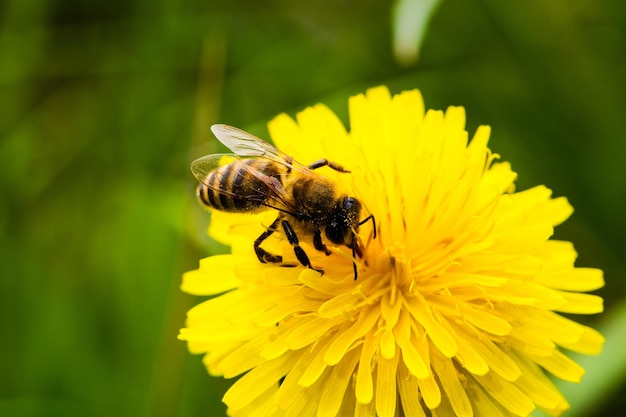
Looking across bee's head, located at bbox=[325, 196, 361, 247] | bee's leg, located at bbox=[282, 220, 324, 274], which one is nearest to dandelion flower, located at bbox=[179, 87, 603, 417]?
bee's leg, located at bbox=[282, 220, 324, 274]

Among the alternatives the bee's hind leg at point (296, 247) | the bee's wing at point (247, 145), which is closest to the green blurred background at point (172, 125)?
the bee's wing at point (247, 145)

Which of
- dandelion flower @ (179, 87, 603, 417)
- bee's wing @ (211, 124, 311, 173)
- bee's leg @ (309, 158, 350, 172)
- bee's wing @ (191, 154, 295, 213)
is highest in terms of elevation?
bee's wing @ (211, 124, 311, 173)

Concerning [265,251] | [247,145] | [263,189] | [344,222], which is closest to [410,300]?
[344,222]

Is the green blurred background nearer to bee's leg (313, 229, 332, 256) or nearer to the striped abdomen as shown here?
the striped abdomen

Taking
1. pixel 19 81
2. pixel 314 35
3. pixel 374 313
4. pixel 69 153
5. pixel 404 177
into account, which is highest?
pixel 314 35

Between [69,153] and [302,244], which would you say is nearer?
[302,244]

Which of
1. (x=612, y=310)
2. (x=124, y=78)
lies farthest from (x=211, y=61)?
(x=612, y=310)

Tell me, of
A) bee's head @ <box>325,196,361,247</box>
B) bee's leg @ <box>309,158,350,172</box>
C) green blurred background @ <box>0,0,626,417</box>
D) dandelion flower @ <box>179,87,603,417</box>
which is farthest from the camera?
green blurred background @ <box>0,0,626,417</box>

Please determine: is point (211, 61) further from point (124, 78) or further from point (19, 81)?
point (19, 81)
